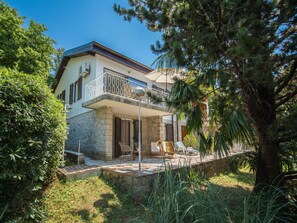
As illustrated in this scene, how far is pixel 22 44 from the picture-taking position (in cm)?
1042

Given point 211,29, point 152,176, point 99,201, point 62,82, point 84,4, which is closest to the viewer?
point 211,29

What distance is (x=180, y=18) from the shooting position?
430 centimetres

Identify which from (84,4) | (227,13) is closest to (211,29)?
(227,13)

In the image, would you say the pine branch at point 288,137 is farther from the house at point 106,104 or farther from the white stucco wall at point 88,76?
the white stucco wall at point 88,76

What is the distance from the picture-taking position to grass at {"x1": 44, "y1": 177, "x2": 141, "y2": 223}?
452 cm

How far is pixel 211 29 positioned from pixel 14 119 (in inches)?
185

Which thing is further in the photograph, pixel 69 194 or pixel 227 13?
pixel 69 194

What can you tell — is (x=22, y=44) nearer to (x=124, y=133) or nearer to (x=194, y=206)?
(x=124, y=133)

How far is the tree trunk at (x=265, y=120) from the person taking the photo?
4.48 meters

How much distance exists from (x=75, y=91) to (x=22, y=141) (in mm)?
10335

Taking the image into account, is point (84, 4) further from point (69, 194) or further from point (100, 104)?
point (69, 194)

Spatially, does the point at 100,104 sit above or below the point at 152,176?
above

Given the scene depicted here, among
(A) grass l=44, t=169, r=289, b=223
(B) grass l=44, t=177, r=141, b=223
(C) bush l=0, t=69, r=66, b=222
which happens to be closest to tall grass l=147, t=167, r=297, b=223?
(A) grass l=44, t=169, r=289, b=223

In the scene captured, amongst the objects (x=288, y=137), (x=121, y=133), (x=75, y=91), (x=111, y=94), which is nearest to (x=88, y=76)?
(x=75, y=91)
